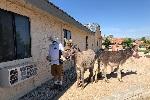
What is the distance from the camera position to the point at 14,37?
875cm

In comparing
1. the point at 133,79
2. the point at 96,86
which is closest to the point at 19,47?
the point at 96,86

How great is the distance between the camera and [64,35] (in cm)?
1694

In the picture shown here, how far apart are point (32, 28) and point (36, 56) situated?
3.92 feet

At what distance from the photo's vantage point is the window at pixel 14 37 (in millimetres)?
7988

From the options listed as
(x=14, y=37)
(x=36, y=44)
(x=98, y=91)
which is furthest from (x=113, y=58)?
(x=14, y=37)

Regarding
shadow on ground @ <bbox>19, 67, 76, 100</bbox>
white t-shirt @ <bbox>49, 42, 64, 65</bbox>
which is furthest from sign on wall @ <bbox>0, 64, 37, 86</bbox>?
white t-shirt @ <bbox>49, 42, 64, 65</bbox>

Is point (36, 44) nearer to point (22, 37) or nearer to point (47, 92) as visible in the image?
point (22, 37)

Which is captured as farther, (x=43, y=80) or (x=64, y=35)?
(x=64, y=35)

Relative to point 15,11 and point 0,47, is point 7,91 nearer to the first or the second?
point 0,47

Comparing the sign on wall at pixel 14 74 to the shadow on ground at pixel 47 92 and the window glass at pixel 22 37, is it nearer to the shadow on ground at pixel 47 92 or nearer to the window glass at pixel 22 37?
the window glass at pixel 22 37

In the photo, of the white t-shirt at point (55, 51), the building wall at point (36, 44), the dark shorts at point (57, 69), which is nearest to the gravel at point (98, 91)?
the building wall at point (36, 44)

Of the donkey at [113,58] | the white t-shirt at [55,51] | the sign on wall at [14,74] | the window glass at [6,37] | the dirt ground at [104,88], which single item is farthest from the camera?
the donkey at [113,58]

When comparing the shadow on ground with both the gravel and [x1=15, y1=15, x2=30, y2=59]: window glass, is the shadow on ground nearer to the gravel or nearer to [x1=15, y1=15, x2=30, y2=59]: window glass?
the gravel

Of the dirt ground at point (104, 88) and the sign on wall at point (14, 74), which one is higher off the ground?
the sign on wall at point (14, 74)
